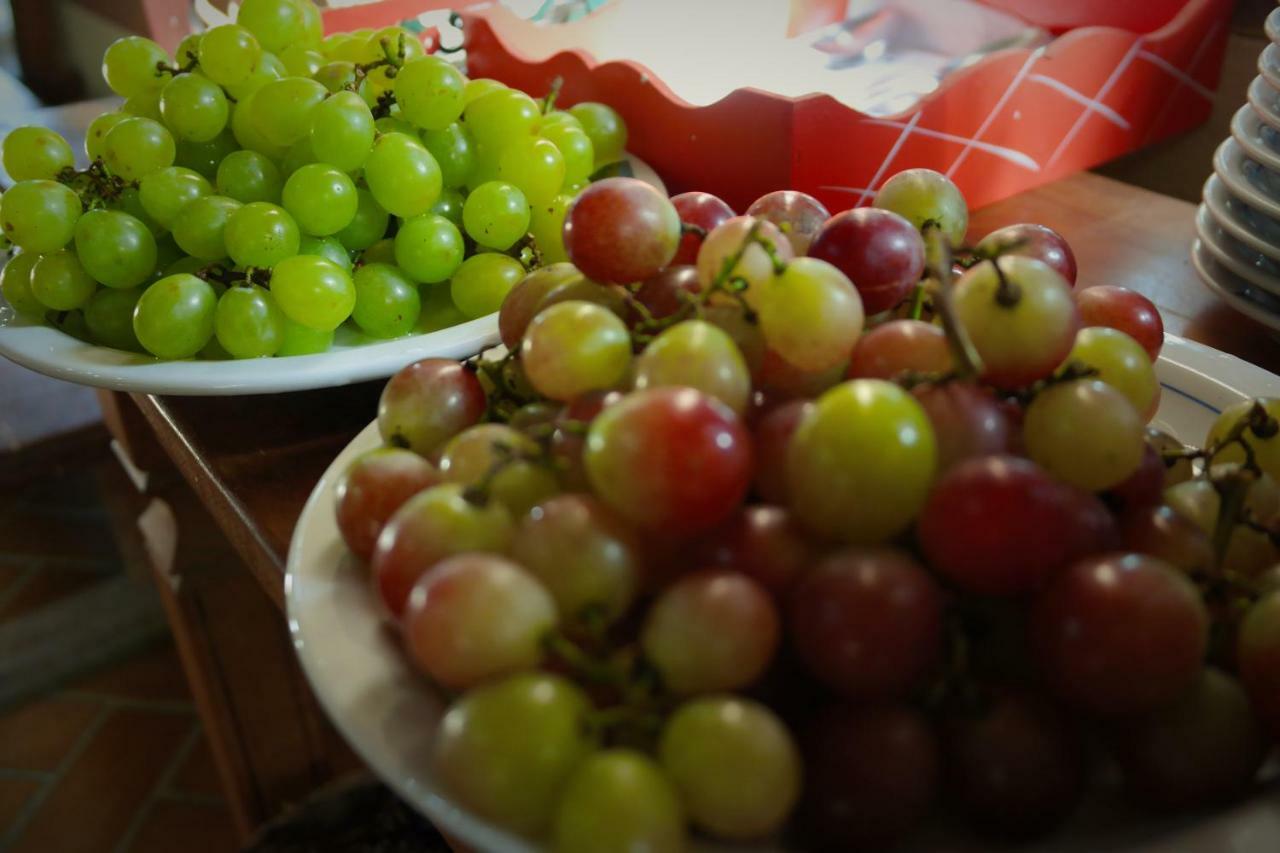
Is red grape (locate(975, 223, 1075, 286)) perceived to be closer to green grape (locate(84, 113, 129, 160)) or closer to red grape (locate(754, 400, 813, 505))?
red grape (locate(754, 400, 813, 505))

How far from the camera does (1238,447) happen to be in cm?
54

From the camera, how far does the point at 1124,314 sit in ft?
1.91

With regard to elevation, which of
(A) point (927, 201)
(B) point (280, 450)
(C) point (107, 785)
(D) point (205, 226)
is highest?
(A) point (927, 201)

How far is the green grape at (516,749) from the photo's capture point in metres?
0.36

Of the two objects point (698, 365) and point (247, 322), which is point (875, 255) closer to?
point (698, 365)

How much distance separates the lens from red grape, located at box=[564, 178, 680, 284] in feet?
1.73

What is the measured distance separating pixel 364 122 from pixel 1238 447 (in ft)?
1.99

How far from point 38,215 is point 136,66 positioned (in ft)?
0.60

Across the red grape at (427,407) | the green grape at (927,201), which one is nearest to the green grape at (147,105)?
the red grape at (427,407)

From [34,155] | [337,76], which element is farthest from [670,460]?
[34,155]

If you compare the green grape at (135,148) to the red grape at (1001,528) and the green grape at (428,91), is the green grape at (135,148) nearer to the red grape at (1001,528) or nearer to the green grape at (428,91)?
the green grape at (428,91)

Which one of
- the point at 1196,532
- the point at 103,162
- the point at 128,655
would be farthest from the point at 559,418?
the point at 128,655

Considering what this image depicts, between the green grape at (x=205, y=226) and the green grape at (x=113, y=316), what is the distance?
0.06 meters

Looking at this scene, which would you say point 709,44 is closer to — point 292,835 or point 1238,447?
point 1238,447
